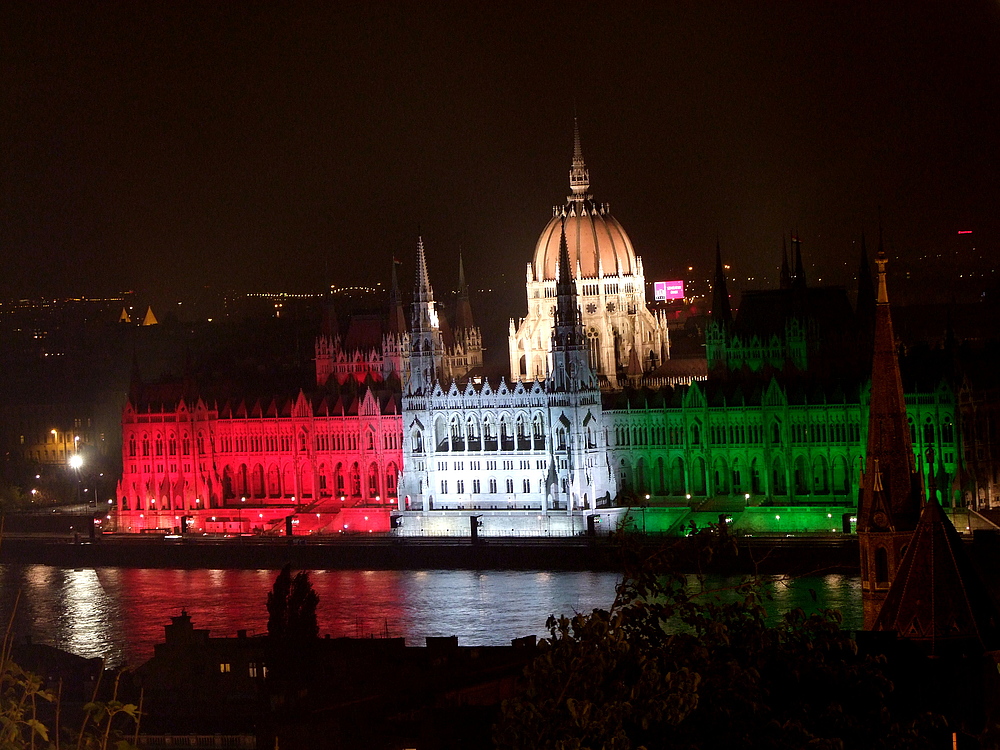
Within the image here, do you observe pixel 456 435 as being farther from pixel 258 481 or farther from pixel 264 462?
pixel 258 481

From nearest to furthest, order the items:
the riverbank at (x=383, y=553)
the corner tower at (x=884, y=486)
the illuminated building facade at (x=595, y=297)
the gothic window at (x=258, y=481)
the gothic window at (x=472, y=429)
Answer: the corner tower at (x=884, y=486) → the riverbank at (x=383, y=553) → the gothic window at (x=472, y=429) → the illuminated building facade at (x=595, y=297) → the gothic window at (x=258, y=481)

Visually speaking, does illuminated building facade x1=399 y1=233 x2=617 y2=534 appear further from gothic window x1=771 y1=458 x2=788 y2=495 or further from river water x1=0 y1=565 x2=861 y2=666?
gothic window x1=771 y1=458 x2=788 y2=495

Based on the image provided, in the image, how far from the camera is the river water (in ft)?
210

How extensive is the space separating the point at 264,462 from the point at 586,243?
54.0ft

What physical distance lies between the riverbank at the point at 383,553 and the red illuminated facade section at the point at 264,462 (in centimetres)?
340

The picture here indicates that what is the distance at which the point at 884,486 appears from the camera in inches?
1389

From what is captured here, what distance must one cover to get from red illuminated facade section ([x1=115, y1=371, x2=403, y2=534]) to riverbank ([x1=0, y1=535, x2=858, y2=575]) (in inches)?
134

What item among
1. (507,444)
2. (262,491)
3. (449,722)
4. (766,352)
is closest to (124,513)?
(262,491)

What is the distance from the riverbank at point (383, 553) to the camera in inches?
2813

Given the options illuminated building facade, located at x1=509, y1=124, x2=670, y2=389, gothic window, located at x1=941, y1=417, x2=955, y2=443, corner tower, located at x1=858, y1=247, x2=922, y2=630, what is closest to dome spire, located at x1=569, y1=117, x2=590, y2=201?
illuminated building facade, located at x1=509, y1=124, x2=670, y2=389

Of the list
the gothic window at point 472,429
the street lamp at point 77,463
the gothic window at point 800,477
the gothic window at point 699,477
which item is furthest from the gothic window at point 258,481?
the gothic window at point 800,477

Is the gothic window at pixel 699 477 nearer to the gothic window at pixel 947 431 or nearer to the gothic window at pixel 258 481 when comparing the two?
the gothic window at pixel 947 431

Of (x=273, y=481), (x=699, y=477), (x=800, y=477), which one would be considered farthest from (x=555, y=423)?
(x=273, y=481)

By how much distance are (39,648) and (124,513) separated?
139ft
